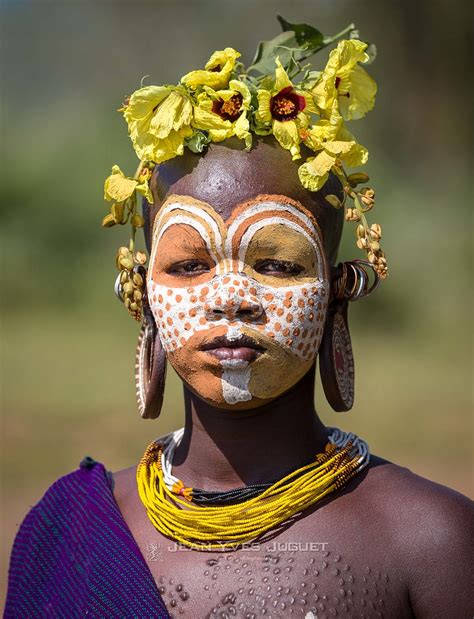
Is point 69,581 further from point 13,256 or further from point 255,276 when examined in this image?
point 13,256

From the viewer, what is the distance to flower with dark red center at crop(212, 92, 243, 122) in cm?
382

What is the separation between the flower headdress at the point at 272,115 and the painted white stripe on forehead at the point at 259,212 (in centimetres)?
10

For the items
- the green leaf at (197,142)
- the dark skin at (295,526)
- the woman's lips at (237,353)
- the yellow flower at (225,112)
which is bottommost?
the dark skin at (295,526)

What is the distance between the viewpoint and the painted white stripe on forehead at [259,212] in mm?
3703

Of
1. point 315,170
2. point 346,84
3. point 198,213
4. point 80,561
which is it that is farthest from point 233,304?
point 80,561

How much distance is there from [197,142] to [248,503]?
52.0 inches

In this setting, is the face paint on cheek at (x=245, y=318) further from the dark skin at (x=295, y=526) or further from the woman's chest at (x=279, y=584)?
the woman's chest at (x=279, y=584)

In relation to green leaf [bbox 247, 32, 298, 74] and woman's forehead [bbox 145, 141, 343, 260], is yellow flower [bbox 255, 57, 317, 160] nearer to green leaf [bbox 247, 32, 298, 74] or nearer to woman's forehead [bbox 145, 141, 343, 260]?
woman's forehead [bbox 145, 141, 343, 260]

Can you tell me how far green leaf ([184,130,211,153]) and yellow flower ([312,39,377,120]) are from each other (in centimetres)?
44

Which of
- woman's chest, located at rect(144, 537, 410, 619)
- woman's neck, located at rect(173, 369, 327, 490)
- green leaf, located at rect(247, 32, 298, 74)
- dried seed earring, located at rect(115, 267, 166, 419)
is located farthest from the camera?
green leaf, located at rect(247, 32, 298, 74)

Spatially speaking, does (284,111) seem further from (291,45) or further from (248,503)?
(248,503)

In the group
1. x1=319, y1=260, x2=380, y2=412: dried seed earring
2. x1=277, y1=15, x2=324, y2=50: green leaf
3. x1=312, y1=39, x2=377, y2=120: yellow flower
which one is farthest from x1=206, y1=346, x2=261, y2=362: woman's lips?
x1=277, y1=15, x2=324, y2=50: green leaf

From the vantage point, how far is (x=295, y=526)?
378cm

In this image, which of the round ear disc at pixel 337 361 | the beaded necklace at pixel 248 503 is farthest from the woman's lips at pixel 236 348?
the beaded necklace at pixel 248 503
